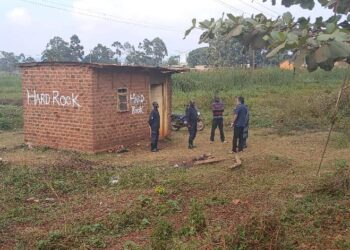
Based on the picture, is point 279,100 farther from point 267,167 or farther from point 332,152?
point 267,167

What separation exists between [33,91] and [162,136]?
464 centimetres

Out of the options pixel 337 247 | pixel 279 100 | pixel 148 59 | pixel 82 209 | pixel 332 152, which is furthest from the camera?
pixel 148 59

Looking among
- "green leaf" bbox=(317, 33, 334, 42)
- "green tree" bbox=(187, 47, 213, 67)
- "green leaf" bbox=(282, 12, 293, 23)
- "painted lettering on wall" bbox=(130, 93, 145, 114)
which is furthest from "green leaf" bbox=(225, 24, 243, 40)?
"green tree" bbox=(187, 47, 213, 67)

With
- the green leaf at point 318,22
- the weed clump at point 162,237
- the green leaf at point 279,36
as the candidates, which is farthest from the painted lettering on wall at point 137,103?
the green leaf at point 279,36

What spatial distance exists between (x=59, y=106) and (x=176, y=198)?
700cm

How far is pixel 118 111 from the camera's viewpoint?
13898mm

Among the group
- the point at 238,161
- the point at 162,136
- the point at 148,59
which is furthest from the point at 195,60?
the point at 238,161

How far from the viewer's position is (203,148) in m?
14.0

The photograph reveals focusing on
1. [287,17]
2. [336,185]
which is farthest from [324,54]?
[336,185]

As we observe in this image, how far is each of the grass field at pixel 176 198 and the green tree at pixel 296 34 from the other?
2767mm

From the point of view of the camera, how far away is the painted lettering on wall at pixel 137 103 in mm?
14492

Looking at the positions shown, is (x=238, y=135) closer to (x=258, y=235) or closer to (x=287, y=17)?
(x=258, y=235)

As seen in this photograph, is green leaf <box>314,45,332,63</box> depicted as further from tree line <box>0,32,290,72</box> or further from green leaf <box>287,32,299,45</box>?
tree line <box>0,32,290,72</box>

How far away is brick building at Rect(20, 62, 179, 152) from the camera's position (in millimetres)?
13031
